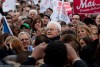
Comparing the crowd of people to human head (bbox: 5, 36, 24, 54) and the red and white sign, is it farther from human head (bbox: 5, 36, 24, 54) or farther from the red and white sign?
the red and white sign

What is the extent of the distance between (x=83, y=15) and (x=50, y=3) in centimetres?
269

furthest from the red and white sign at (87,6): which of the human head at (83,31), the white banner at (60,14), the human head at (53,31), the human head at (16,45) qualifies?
the human head at (16,45)

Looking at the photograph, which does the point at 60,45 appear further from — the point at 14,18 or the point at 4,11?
the point at 4,11

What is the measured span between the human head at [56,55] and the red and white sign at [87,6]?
6.87 metres

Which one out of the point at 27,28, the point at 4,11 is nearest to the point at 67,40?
the point at 27,28

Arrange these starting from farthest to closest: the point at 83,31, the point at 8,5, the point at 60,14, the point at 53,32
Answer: the point at 8,5
the point at 60,14
the point at 83,31
the point at 53,32

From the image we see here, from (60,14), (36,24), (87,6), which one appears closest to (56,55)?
(36,24)

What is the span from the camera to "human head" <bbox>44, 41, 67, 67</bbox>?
5.26m

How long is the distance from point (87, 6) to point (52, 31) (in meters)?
4.95

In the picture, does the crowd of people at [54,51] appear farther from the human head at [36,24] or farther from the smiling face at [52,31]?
the human head at [36,24]

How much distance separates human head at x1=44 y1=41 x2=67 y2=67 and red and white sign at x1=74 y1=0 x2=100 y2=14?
687 cm

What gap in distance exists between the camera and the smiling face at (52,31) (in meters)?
7.72

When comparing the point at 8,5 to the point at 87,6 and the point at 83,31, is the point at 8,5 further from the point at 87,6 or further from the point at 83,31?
the point at 83,31

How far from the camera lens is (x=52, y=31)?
25.6 feet
